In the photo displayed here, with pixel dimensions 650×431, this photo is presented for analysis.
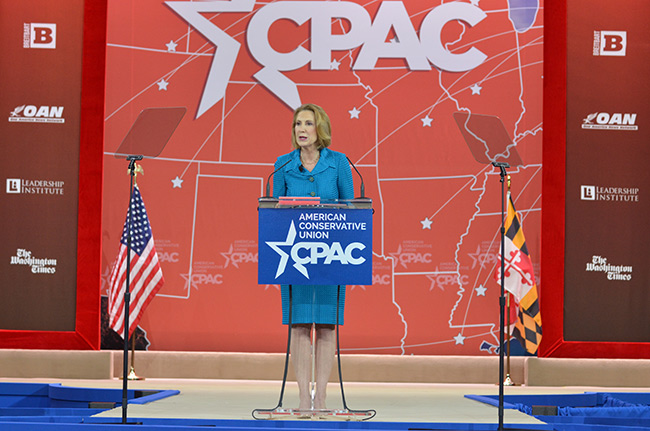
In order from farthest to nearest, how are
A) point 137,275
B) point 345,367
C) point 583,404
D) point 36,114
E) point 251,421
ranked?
point 36,114, point 345,367, point 137,275, point 583,404, point 251,421

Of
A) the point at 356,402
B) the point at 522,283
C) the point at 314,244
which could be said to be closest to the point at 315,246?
the point at 314,244

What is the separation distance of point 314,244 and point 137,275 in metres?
2.64

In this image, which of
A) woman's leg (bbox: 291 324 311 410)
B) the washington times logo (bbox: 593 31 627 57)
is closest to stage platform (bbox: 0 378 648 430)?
woman's leg (bbox: 291 324 311 410)

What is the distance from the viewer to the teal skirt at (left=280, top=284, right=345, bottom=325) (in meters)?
4.01

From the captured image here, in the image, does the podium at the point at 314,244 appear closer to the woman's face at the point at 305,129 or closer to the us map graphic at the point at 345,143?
the woman's face at the point at 305,129

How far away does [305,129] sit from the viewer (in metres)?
4.06

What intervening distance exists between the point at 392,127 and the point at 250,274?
164 cm

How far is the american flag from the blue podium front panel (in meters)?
2.52

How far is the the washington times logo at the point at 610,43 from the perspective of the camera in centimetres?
666

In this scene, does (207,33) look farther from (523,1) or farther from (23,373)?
(23,373)

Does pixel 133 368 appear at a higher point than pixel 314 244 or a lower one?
lower

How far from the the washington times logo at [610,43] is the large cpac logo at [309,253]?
3758 mm

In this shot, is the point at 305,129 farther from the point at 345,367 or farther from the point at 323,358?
the point at 345,367

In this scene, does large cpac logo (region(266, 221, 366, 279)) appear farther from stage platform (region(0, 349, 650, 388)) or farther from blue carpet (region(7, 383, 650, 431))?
stage platform (region(0, 349, 650, 388))
